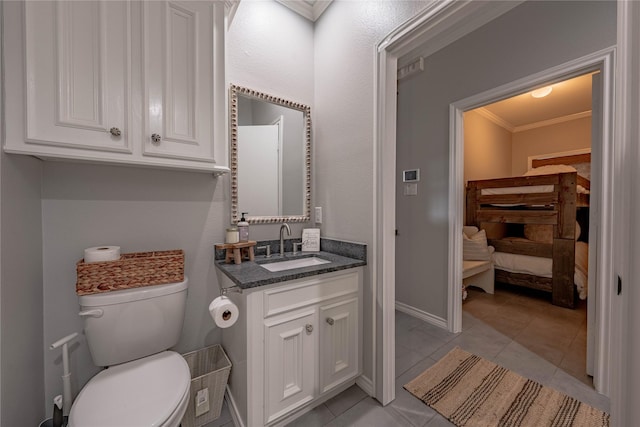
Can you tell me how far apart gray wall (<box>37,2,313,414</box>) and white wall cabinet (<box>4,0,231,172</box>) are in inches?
12.1

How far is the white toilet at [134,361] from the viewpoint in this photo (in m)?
0.86

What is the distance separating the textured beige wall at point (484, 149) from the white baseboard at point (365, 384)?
3550 millimetres

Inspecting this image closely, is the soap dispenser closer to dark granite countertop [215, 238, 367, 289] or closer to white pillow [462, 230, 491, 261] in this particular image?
dark granite countertop [215, 238, 367, 289]

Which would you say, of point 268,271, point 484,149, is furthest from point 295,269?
point 484,149

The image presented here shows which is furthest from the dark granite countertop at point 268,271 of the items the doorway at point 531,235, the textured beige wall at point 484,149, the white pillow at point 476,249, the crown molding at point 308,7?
the textured beige wall at point 484,149

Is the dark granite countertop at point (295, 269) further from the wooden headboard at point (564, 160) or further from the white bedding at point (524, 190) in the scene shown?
the wooden headboard at point (564, 160)

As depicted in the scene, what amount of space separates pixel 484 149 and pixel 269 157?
415 centimetres

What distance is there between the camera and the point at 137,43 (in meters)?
1.10

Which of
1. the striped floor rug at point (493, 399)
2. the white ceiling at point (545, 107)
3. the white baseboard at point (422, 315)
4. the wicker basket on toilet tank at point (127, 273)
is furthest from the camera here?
the white ceiling at point (545, 107)

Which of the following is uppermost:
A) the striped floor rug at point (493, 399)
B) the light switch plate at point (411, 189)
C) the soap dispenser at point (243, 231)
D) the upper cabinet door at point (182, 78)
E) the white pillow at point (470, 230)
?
the upper cabinet door at point (182, 78)

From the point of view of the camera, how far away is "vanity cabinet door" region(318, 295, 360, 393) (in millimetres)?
1382

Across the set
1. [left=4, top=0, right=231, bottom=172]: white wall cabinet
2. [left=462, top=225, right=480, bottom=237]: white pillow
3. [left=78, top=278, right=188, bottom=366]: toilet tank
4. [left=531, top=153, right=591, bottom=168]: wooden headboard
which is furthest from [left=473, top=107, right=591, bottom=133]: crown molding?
[left=78, top=278, right=188, bottom=366]: toilet tank

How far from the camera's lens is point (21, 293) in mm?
964

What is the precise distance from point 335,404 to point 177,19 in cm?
231
